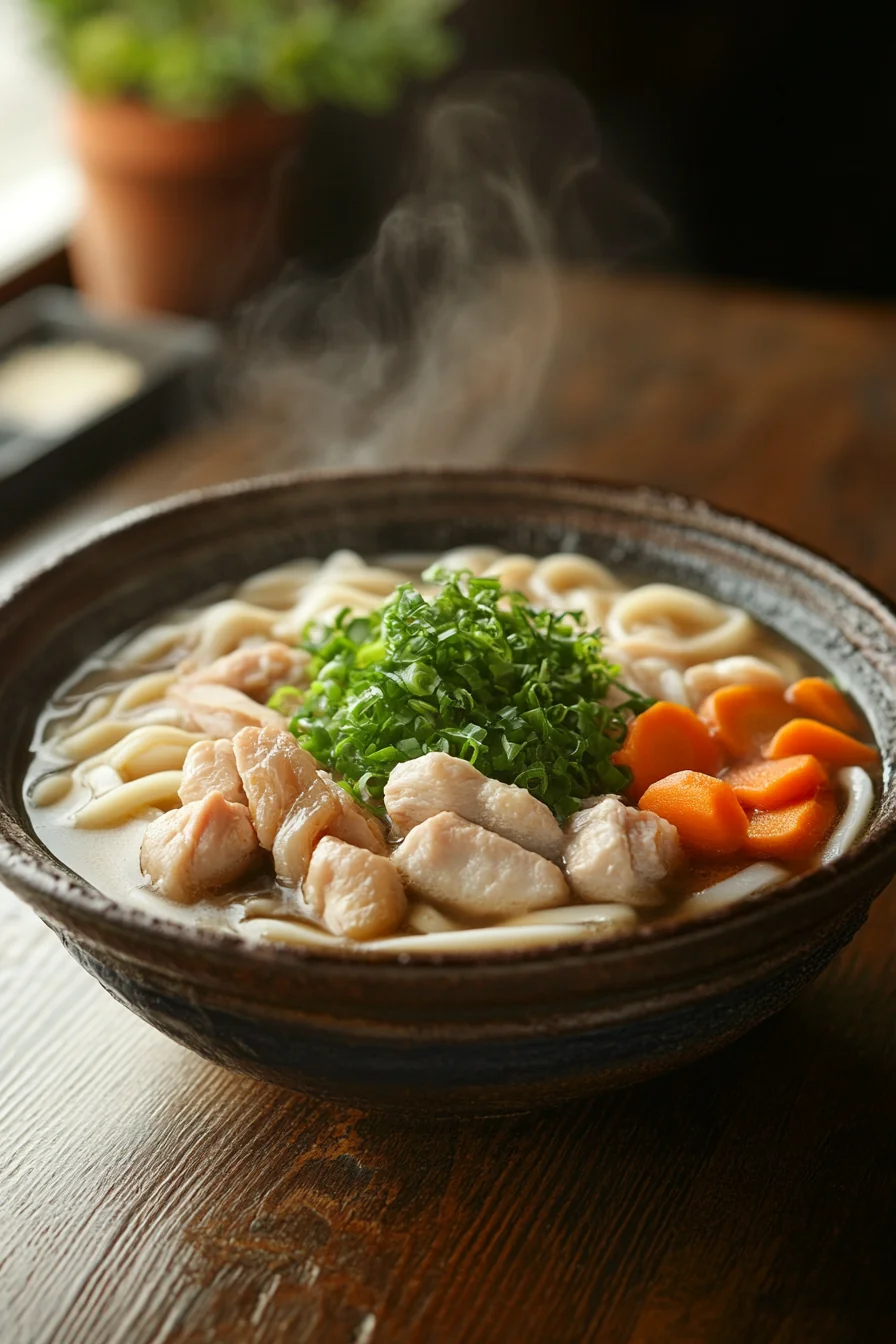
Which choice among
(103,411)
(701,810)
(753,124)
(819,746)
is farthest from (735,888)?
(753,124)

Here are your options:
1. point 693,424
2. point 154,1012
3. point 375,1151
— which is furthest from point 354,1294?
point 693,424

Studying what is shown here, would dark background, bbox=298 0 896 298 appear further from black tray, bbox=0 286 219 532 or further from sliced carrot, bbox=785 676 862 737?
sliced carrot, bbox=785 676 862 737

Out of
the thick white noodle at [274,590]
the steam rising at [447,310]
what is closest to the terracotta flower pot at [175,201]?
the steam rising at [447,310]

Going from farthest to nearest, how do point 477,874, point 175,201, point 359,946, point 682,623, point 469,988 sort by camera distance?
1. point 175,201
2. point 682,623
3. point 477,874
4. point 359,946
5. point 469,988

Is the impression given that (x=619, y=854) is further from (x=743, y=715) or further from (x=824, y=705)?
(x=824, y=705)

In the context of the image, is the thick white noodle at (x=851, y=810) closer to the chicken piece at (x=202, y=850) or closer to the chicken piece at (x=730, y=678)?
the chicken piece at (x=730, y=678)

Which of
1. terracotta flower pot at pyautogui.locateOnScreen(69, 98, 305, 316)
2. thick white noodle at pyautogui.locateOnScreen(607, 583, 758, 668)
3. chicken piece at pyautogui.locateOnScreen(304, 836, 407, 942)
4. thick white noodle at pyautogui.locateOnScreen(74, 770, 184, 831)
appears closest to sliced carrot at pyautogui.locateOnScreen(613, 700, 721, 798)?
thick white noodle at pyautogui.locateOnScreen(607, 583, 758, 668)

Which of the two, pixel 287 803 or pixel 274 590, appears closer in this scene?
pixel 287 803
